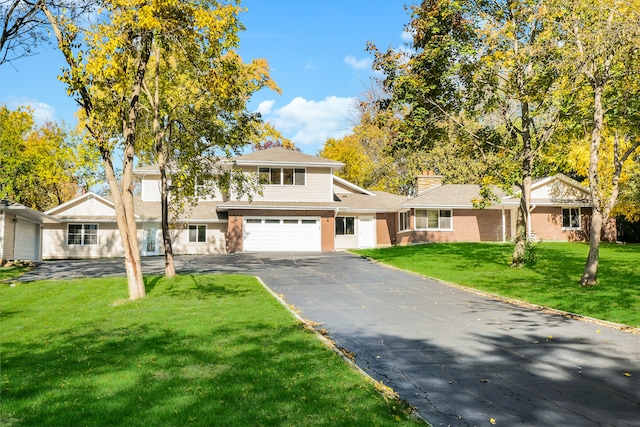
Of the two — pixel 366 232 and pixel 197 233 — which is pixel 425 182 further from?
pixel 197 233

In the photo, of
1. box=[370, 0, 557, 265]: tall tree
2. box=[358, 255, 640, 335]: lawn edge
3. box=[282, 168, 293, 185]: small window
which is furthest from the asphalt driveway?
box=[282, 168, 293, 185]: small window

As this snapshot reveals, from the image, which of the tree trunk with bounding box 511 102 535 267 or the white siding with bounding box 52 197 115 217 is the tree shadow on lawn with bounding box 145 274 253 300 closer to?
the tree trunk with bounding box 511 102 535 267

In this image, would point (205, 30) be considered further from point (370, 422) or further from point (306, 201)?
point (306, 201)

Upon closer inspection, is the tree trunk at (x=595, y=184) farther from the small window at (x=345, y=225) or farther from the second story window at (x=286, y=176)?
the small window at (x=345, y=225)

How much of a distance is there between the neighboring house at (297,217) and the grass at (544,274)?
5.45 metres

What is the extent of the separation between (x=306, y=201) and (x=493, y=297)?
20.2 meters

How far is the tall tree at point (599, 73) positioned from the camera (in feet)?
42.0

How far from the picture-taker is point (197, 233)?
3497 cm

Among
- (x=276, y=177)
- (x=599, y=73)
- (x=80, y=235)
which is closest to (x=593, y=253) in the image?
(x=599, y=73)

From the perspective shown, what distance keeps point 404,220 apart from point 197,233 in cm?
1511

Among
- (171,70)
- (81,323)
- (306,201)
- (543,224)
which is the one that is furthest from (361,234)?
(81,323)

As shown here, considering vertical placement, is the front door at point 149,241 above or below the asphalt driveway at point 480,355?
above

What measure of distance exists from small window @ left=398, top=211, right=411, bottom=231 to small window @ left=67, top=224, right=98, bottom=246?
2180cm

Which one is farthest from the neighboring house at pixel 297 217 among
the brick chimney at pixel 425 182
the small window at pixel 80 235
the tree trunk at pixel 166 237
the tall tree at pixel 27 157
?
the tree trunk at pixel 166 237
